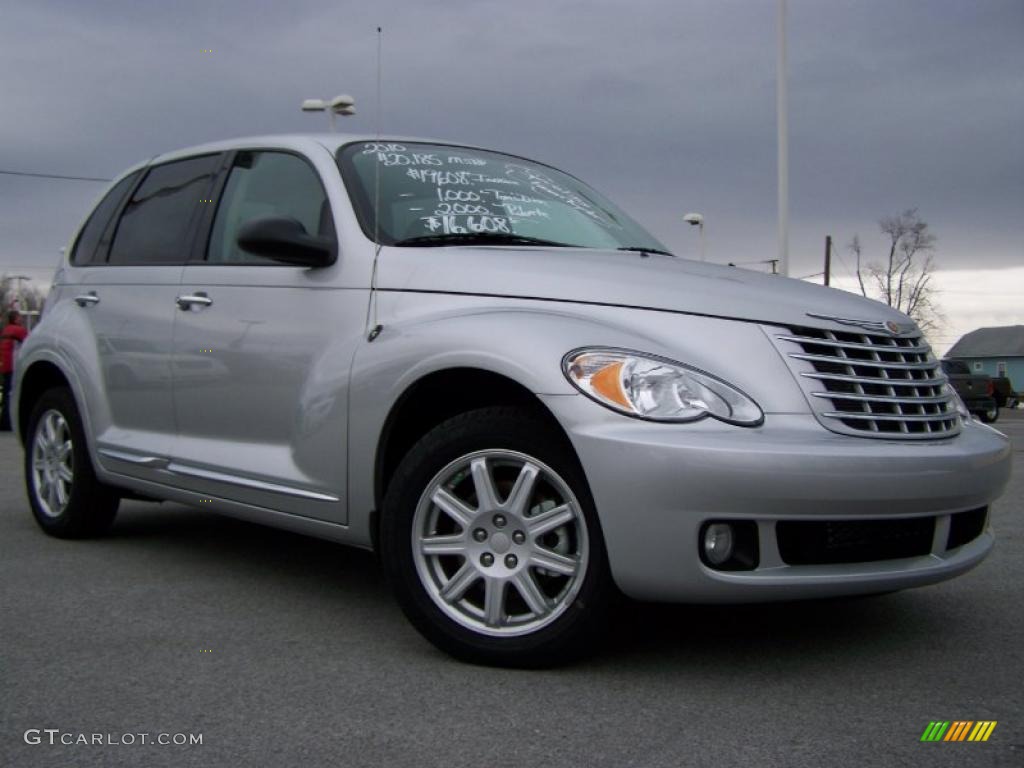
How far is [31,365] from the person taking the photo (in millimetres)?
5809

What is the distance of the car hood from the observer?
3.32 metres

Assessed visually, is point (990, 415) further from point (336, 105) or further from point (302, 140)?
point (302, 140)

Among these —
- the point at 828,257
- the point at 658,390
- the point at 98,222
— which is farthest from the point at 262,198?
the point at 828,257

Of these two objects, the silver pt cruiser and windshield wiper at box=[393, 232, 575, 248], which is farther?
windshield wiper at box=[393, 232, 575, 248]

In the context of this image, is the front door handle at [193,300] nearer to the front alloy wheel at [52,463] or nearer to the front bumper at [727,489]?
the front alloy wheel at [52,463]

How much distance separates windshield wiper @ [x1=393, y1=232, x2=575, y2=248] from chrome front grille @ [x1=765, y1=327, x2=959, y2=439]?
1.15 m

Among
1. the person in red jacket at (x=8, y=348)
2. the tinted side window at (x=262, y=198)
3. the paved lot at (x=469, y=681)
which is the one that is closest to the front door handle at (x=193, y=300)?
the tinted side window at (x=262, y=198)

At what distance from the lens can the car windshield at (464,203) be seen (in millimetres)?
4082

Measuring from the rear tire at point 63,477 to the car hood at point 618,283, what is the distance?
230 cm

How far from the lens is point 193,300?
15.1ft

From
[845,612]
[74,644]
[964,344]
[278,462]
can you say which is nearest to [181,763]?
[74,644]

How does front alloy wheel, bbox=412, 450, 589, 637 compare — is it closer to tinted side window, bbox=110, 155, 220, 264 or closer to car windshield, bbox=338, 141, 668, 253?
car windshield, bbox=338, 141, 668, 253

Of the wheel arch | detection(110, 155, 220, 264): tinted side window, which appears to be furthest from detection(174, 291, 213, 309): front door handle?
the wheel arch

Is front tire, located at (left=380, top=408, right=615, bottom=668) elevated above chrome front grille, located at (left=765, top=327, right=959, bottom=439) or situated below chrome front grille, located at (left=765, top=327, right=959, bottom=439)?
below
